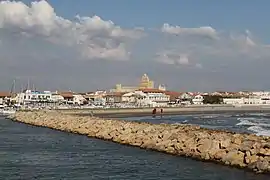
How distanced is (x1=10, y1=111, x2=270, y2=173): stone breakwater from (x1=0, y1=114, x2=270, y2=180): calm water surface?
75 cm

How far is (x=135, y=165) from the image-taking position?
19.9 m

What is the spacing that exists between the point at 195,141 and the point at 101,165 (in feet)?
18.9

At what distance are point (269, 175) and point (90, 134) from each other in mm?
20210

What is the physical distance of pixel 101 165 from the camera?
19828 millimetres

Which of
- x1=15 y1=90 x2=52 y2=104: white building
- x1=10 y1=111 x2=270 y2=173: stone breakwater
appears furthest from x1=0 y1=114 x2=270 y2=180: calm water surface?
x1=15 y1=90 x2=52 y2=104: white building

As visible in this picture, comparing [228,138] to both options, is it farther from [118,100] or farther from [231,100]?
[231,100]

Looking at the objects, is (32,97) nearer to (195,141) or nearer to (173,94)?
(173,94)

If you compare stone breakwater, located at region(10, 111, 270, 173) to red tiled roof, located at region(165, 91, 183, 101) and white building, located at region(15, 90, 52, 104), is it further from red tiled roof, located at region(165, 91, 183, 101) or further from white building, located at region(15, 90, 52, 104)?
red tiled roof, located at region(165, 91, 183, 101)

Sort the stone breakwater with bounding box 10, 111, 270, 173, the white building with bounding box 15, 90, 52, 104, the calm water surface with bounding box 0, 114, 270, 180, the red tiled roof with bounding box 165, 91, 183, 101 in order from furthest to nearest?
the red tiled roof with bounding box 165, 91, 183, 101
the white building with bounding box 15, 90, 52, 104
the stone breakwater with bounding box 10, 111, 270, 173
the calm water surface with bounding box 0, 114, 270, 180

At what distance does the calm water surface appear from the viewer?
1723 cm

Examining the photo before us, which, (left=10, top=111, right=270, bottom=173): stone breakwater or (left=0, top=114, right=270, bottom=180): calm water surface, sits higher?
(left=10, top=111, right=270, bottom=173): stone breakwater

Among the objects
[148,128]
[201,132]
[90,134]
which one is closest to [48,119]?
[90,134]

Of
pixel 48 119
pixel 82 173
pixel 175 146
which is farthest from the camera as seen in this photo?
pixel 48 119

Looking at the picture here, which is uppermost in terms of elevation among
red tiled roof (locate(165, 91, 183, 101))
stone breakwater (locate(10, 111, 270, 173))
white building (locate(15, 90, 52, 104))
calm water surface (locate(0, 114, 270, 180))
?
red tiled roof (locate(165, 91, 183, 101))
